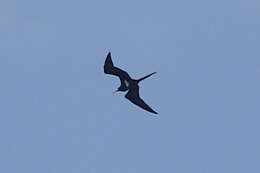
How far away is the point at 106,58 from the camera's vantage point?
96.5m

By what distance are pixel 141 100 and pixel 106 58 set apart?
382 cm

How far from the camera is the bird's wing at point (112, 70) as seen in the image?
96.5 metres

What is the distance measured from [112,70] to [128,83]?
47.4 inches

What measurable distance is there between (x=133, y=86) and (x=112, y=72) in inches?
56.2

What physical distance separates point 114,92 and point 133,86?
4.61 ft

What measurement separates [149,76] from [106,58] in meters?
3.29

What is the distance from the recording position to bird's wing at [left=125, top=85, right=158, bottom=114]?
98.0 metres

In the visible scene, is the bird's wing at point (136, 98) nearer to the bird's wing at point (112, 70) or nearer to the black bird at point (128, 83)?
the black bird at point (128, 83)

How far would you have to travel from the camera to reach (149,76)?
9438cm

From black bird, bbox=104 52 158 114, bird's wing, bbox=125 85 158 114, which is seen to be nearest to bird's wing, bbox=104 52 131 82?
black bird, bbox=104 52 158 114

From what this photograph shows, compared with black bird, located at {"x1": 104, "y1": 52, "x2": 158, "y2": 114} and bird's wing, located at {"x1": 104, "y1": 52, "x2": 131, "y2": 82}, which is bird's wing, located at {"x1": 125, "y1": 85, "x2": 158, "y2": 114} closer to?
black bird, located at {"x1": 104, "y1": 52, "x2": 158, "y2": 114}

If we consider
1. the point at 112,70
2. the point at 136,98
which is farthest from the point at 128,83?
the point at 136,98

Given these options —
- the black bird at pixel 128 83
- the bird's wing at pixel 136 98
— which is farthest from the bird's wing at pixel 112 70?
the bird's wing at pixel 136 98

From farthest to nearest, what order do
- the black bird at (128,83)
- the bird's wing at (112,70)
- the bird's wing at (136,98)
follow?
the bird's wing at (136,98) → the black bird at (128,83) → the bird's wing at (112,70)
